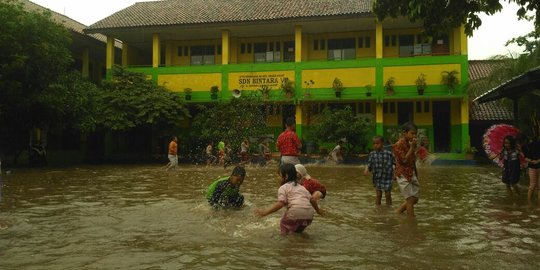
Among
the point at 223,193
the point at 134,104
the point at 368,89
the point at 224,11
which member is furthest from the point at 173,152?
the point at 224,11

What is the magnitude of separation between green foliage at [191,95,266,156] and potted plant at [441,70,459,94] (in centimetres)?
1028

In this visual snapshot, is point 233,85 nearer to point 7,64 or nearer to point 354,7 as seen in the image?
point 354,7

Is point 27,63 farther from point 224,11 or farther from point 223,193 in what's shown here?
point 223,193

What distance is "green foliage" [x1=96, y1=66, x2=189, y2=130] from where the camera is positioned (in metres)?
26.5

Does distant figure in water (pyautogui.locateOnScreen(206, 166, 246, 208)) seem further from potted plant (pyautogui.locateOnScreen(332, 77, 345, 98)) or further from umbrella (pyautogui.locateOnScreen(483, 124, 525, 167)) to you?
potted plant (pyautogui.locateOnScreen(332, 77, 345, 98))

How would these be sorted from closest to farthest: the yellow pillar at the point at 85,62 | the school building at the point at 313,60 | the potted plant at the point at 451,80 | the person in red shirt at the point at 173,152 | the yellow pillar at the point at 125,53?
the person in red shirt at the point at 173,152
the potted plant at the point at 451,80
the school building at the point at 313,60
the yellow pillar at the point at 125,53
the yellow pillar at the point at 85,62

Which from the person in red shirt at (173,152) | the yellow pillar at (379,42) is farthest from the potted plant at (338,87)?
the person in red shirt at (173,152)

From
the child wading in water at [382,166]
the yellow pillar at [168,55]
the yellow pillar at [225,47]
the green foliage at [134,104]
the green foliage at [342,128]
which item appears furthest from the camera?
the yellow pillar at [168,55]

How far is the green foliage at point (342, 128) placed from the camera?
25.4 meters

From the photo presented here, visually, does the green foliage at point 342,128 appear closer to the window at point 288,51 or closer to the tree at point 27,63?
the window at point 288,51

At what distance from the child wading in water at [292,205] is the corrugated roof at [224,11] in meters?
21.9

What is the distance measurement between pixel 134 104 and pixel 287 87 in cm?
868

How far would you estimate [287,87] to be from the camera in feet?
91.7

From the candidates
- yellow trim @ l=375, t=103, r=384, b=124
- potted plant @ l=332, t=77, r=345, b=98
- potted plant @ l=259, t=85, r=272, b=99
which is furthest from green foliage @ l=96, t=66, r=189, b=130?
yellow trim @ l=375, t=103, r=384, b=124
